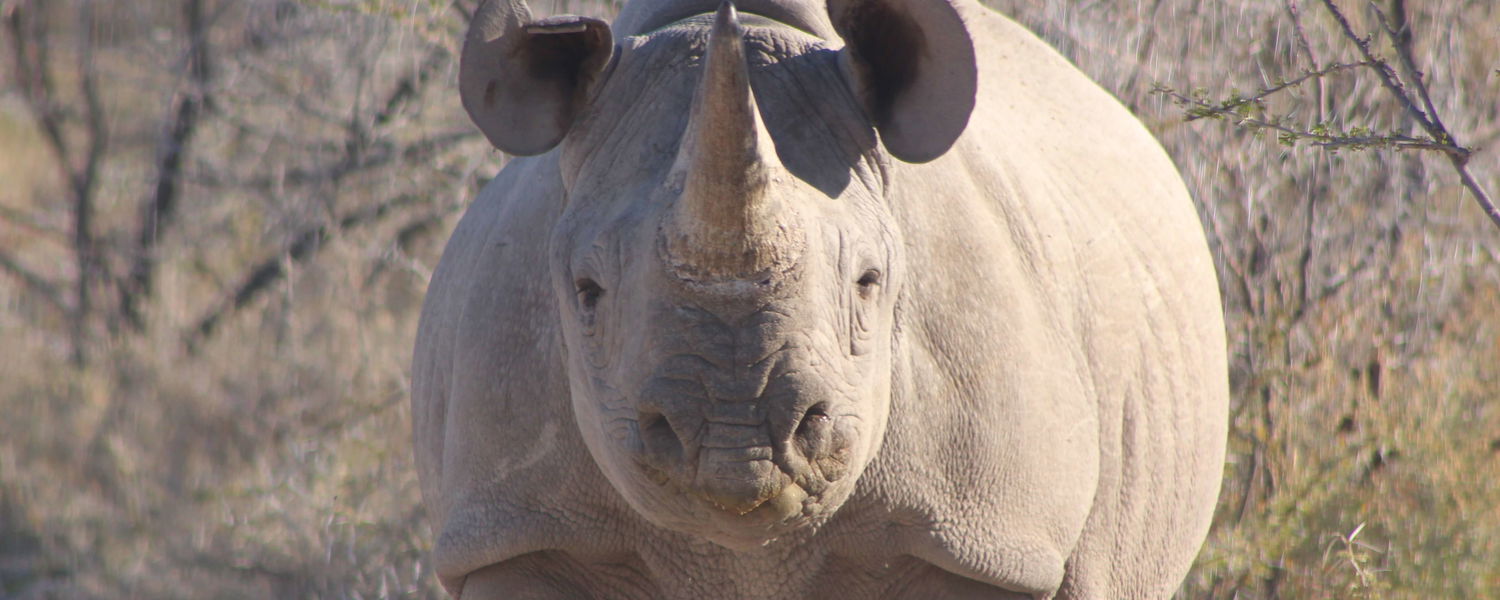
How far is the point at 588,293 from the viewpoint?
8.52ft

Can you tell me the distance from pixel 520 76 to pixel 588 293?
458 mm

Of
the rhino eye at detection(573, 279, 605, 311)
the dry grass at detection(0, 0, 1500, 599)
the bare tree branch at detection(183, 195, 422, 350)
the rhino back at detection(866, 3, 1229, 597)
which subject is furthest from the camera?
the bare tree branch at detection(183, 195, 422, 350)

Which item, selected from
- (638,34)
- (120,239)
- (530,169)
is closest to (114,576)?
(120,239)

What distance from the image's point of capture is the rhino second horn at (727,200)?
2299 mm

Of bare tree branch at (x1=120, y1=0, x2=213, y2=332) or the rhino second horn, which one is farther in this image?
bare tree branch at (x1=120, y1=0, x2=213, y2=332)

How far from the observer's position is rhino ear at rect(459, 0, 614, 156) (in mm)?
2855

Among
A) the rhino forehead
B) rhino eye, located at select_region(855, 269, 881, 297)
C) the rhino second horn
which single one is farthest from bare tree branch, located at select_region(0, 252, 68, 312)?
the rhino second horn

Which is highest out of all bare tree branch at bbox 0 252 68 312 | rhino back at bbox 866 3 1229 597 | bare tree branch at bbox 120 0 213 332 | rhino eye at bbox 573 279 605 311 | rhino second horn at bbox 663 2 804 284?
rhino second horn at bbox 663 2 804 284

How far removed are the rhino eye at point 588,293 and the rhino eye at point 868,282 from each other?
0.38 metres

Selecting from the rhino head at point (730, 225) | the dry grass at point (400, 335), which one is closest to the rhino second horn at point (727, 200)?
the rhino head at point (730, 225)

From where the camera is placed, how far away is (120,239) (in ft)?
27.7

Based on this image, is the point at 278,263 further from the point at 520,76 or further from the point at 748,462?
the point at 748,462

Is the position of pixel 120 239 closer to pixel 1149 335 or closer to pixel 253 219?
pixel 253 219

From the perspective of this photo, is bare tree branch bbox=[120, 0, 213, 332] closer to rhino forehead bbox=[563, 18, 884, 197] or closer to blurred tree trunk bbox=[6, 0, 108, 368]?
blurred tree trunk bbox=[6, 0, 108, 368]
